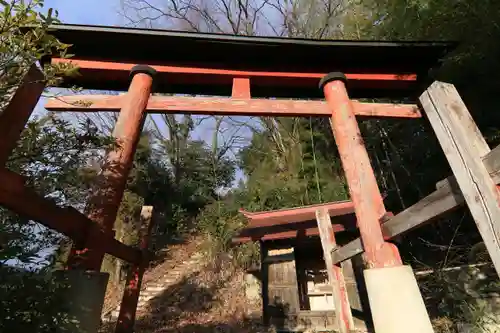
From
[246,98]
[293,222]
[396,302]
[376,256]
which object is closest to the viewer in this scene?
[396,302]

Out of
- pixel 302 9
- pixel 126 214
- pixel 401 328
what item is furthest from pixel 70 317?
pixel 302 9

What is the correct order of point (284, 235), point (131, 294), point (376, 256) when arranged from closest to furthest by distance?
1. point (376, 256)
2. point (131, 294)
3. point (284, 235)

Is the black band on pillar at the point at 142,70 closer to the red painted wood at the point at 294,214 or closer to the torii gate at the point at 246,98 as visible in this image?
the torii gate at the point at 246,98

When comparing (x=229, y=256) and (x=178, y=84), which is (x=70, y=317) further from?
(x=229, y=256)

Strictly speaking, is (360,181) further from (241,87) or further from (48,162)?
(48,162)

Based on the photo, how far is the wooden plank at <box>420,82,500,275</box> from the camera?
129 cm

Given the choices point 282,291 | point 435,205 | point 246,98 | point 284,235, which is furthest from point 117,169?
point 282,291

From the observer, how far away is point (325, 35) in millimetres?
11656

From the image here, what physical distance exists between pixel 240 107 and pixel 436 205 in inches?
87.8

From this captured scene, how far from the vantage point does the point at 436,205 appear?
196 centimetres

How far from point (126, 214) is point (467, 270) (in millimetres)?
10414

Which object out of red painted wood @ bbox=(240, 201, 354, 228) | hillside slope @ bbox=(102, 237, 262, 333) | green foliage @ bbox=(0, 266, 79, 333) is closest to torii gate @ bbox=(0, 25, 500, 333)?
green foliage @ bbox=(0, 266, 79, 333)

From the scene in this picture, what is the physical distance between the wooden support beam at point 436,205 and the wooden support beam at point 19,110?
7.94ft

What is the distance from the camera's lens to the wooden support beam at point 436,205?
1.35m
